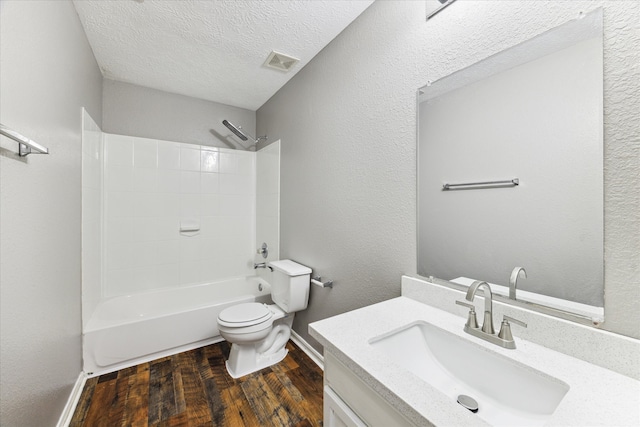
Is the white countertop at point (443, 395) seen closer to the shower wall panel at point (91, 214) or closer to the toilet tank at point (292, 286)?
the toilet tank at point (292, 286)

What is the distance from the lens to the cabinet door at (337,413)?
78cm

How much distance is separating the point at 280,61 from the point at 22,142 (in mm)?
1668

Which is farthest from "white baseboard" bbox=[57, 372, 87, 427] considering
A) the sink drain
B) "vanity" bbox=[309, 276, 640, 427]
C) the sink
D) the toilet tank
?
the sink drain

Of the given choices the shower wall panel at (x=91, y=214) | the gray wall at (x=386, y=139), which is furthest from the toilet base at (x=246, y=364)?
the shower wall panel at (x=91, y=214)

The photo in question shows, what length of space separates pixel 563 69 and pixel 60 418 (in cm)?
267

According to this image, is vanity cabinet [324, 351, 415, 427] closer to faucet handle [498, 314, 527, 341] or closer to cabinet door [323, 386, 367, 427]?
cabinet door [323, 386, 367, 427]

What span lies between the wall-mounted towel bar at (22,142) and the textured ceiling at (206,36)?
109 cm

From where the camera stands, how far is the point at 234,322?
1.77 m

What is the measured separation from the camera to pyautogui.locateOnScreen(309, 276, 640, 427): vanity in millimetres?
583

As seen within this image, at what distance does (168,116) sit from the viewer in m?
2.64

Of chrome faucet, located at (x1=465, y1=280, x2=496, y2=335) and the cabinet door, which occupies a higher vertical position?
chrome faucet, located at (x1=465, y1=280, x2=496, y2=335)

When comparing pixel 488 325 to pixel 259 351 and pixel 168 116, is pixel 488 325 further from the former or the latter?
pixel 168 116

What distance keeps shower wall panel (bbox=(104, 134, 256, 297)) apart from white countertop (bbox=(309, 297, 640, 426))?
2.24 m

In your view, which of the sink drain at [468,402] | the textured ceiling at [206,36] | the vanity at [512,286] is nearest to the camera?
the vanity at [512,286]
